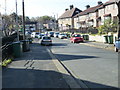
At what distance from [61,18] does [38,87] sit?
9945 centimetres

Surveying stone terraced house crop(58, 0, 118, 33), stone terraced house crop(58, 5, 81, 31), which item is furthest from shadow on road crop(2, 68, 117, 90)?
stone terraced house crop(58, 5, 81, 31)

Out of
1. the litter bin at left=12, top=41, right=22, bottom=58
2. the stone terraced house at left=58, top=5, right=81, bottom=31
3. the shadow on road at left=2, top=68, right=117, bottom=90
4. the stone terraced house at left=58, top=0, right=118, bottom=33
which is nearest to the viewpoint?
the shadow on road at left=2, top=68, right=117, bottom=90

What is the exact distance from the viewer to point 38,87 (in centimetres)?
758

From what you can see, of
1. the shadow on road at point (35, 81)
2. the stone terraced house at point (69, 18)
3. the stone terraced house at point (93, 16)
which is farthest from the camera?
the stone terraced house at point (69, 18)

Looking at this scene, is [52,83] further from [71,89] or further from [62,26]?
[62,26]

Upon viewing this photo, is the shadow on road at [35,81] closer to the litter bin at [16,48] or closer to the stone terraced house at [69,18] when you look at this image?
the litter bin at [16,48]

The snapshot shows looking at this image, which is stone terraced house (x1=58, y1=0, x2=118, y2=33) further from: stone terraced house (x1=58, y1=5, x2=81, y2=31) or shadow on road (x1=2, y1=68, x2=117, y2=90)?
shadow on road (x1=2, y1=68, x2=117, y2=90)

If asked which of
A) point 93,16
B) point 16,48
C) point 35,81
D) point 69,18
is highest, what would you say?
point 69,18

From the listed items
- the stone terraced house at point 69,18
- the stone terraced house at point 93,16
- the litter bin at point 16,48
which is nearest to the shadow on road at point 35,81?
the litter bin at point 16,48

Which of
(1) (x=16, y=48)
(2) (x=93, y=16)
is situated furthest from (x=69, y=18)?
(1) (x=16, y=48)

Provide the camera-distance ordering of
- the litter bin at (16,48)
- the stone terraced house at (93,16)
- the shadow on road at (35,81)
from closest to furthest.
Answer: the shadow on road at (35,81) < the litter bin at (16,48) < the stone terraced house at (93,16)

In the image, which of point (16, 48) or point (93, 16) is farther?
point (93, 16)

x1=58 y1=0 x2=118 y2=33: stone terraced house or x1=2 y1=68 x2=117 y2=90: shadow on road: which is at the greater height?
x1=58 y1=0 x2=118 y2=33: stone terraced house

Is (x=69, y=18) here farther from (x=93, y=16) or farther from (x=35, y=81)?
(x=35, y=81)
